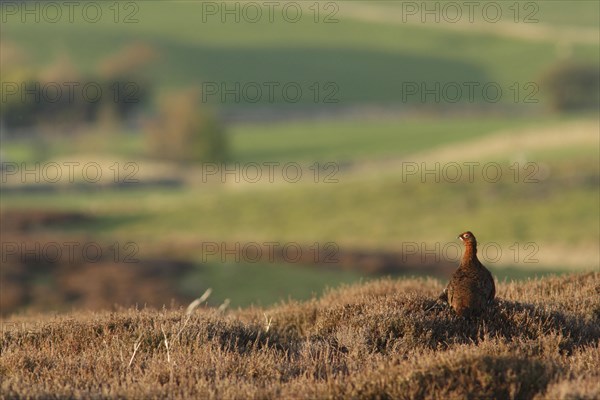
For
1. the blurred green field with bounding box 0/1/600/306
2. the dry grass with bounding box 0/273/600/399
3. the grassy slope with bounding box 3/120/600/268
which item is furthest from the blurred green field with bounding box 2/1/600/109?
the dry grass with bounding box 0/273/600/399

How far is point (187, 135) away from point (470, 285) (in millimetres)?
71966

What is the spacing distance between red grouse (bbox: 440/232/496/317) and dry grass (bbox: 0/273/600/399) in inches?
5.3

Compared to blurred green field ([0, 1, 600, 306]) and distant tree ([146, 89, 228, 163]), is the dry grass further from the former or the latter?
distant tree ([146, 89, 228, 163])

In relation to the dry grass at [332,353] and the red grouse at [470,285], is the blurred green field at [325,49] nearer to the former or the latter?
the dry grass at [332,353]

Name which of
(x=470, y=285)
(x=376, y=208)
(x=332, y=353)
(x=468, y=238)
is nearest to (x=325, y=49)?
(x=376, y=208)

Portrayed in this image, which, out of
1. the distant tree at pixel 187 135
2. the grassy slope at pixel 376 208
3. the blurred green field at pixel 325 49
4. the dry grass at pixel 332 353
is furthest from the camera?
the blurred green field at pixel 325 49

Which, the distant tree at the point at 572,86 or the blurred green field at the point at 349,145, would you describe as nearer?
the blurred green field at the point at 349,145

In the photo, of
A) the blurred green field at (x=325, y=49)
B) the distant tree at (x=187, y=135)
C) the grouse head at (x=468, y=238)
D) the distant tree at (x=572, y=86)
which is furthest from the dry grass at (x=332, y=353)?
the blurred green field at (x=325, y=49)

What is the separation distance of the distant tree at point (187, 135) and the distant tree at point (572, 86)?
1244 inches

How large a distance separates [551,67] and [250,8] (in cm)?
6801

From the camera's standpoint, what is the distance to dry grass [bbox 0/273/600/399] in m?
6.95

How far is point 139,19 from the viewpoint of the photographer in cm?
14162

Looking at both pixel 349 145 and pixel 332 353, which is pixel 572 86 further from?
pixel 332 353

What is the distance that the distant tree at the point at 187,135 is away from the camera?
77.6 metres
